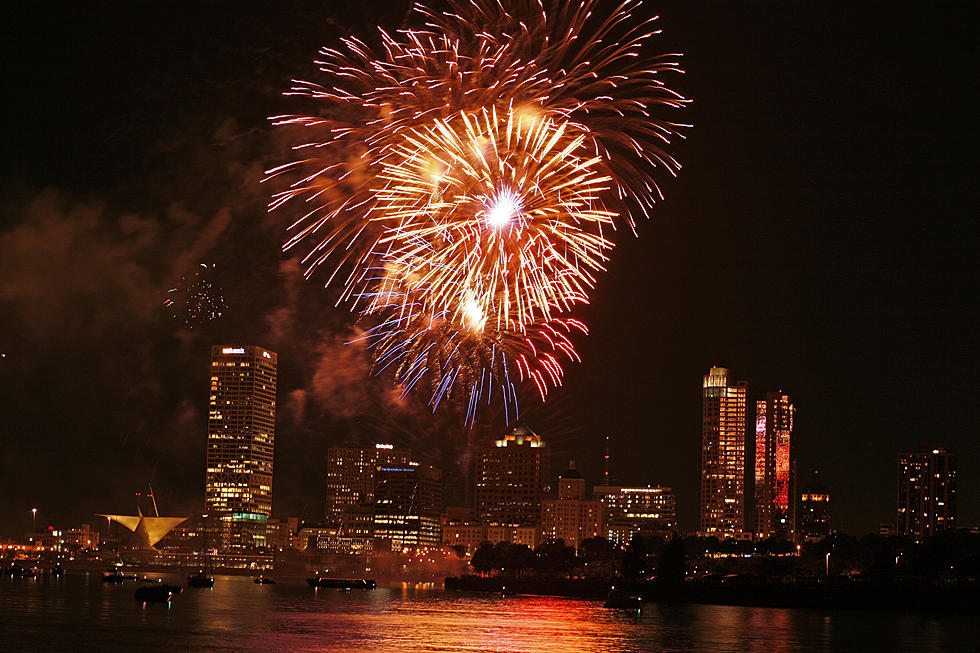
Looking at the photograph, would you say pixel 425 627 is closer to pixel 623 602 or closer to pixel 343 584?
pixel 623 602

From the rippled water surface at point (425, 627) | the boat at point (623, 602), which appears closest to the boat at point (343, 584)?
the rippled water surface at point (425, 627)

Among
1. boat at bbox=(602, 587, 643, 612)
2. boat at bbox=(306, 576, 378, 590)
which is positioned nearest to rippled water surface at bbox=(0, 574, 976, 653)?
boat at bbox=(602, 587, 643, 612)

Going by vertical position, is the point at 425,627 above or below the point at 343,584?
above

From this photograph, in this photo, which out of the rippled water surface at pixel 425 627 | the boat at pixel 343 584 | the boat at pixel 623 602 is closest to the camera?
the rippled water surface at pixel 425 627

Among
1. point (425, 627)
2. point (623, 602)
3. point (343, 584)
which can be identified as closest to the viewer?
point (425, 627)

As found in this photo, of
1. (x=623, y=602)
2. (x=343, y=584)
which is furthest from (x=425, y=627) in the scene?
(x=343, y=584)

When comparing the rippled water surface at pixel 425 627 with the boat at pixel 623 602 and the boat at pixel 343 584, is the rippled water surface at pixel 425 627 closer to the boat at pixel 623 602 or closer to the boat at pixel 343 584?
the boat at pixel 623 602

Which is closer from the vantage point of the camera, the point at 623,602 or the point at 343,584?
the point at 623,602

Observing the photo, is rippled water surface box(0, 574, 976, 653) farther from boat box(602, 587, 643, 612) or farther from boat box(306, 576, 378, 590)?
boat box(306, 576, 378, 590)

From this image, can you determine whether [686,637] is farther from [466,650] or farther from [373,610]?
[373,610]
